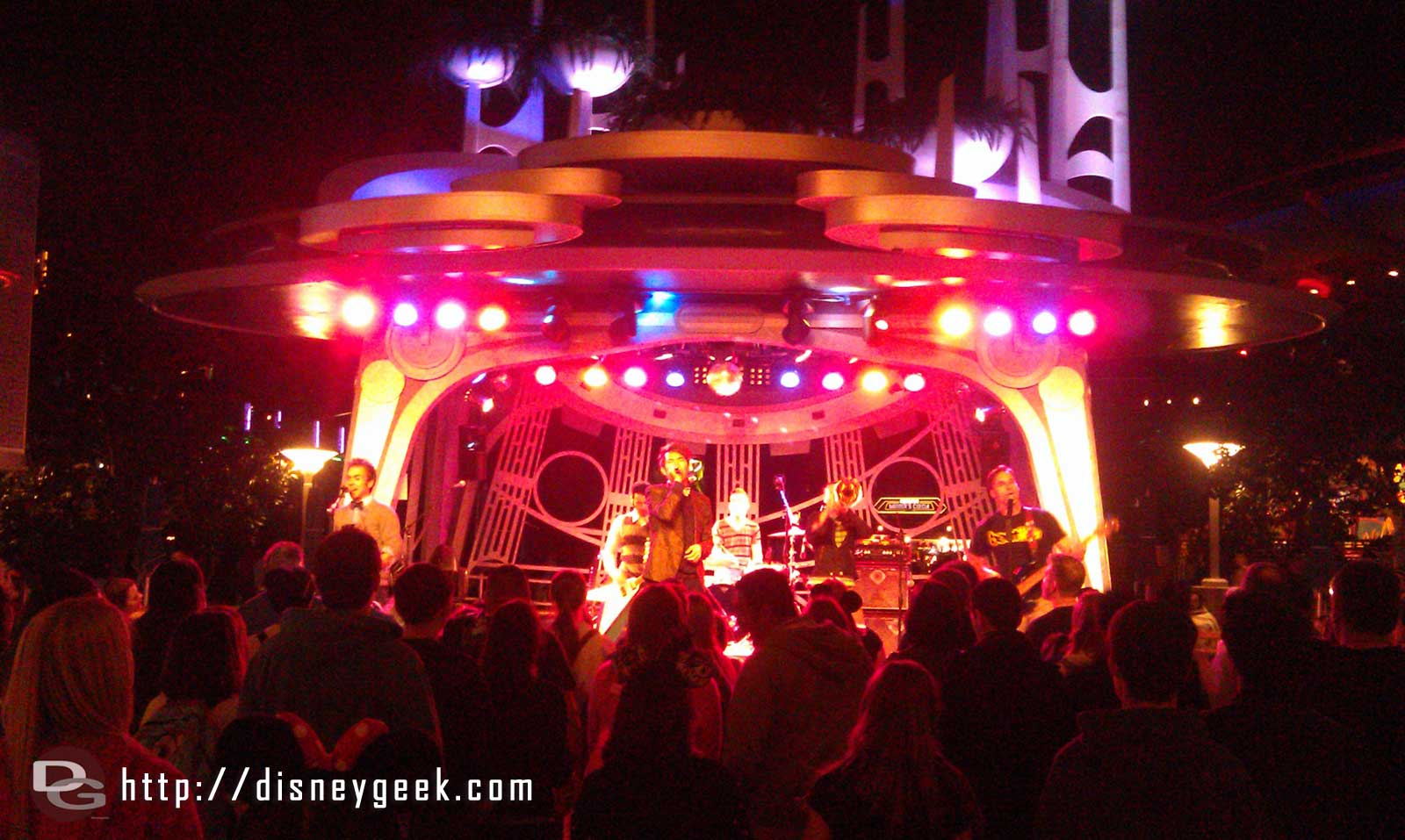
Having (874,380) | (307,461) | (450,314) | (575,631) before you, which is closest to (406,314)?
(450,314)

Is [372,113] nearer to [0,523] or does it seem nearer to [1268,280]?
[0,523]

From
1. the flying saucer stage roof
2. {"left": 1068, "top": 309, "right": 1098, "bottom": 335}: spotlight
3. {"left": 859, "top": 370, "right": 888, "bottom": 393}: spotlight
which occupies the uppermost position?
the flying saucer stage roof

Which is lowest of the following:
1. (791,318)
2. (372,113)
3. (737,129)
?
(791,318)

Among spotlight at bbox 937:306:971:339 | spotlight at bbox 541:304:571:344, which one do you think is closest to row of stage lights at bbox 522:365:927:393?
spotlight at bbox 541:304:571:344

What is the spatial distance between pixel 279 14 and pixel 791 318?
5414 mm

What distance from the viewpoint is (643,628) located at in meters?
4.49

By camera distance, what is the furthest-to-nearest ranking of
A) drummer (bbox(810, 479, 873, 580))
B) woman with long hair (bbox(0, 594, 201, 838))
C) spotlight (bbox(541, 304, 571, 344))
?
drummer (bbox(810, 479, 873, 580)) < spotlight (bbox(541, 304, 571, 344)) < woman with long hair (bbox(0, 594, 201, 838))

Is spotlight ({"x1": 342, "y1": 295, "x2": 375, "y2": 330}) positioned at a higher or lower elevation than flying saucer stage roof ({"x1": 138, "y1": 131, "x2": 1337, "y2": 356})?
lower

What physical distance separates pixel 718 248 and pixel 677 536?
2452mm

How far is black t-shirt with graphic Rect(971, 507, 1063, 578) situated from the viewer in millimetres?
11445

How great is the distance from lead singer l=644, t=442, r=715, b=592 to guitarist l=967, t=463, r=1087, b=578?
6.93ft

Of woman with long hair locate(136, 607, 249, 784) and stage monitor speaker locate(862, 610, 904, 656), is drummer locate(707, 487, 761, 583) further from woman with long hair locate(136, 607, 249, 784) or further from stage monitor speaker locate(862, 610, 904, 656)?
woman with long hair locate(136, 607, 249, 784)

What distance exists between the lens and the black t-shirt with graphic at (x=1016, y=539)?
11.4 meters

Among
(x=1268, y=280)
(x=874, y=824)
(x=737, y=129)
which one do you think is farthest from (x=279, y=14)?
(x=874, y=824)
